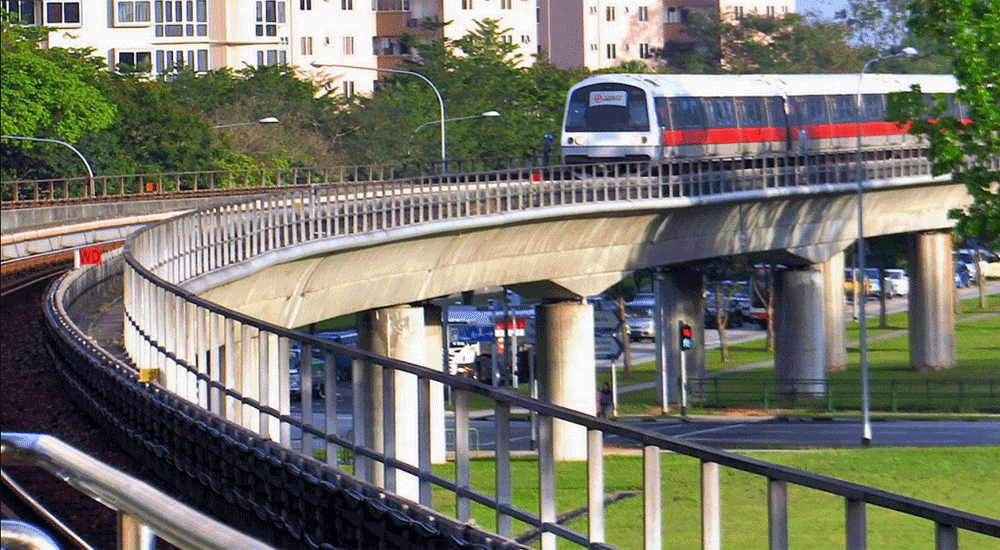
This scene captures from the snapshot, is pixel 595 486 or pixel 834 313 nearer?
pixel 595 486

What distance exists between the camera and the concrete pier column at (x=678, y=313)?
191ft

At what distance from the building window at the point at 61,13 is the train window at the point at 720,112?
2701 cm

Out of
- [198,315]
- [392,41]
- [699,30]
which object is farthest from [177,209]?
[699,30]

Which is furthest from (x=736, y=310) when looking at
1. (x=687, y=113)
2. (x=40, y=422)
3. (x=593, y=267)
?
(x=40, y=422)

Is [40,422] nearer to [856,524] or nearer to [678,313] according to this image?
[856,524]

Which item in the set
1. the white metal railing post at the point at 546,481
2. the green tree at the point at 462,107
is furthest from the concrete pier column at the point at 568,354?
the white metal railing post at the point at 546,481

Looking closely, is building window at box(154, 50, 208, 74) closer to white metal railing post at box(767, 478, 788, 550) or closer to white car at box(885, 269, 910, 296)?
white car at box(885, 269, 910, 296)

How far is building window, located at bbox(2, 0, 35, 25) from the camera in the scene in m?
60.3

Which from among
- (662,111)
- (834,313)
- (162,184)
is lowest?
(834,313)

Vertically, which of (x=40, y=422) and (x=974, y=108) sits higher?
(x=974, y=108)

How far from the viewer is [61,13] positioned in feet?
224

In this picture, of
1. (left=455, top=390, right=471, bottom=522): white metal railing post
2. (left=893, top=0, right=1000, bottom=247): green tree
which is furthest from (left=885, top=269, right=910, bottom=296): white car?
(left=455, top=390, right=471, bottom=522): white metal railing post

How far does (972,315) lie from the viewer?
8562 cm

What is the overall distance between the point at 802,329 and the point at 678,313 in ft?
15.5
